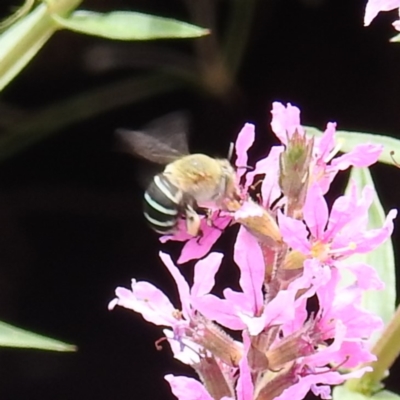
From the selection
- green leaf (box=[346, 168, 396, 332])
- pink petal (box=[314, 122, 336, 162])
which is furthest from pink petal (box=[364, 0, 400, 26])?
green leaf (box=[346, 168, 396, 332])

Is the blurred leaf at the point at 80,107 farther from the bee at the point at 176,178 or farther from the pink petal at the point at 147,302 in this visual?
the pink petal at the point at 147,302

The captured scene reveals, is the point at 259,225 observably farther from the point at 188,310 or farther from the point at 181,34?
the point at 181,34

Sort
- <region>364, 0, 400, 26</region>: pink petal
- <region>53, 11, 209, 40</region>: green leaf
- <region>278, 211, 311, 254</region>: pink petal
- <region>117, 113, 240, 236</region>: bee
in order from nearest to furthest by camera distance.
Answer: <region>278, 211, 311, 254</region>: pink petal
<region>364, 0, 400, 26</region>: pink petal
<region>117, 113, 240, 236</region>: bee
<region>53, 11, 209, 40</region>: green leaf

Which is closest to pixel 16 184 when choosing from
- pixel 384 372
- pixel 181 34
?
pixel 181 34

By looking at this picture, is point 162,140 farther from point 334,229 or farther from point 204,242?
point 334,229

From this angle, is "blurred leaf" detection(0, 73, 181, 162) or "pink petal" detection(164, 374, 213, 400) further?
"blurred leaf" detection(0, 73, 181, 162)

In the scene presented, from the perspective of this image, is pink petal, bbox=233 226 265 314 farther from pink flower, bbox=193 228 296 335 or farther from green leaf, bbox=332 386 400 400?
green leaf, bbox=332 386 400 400

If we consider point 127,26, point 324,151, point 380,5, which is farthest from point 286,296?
point 127,26
